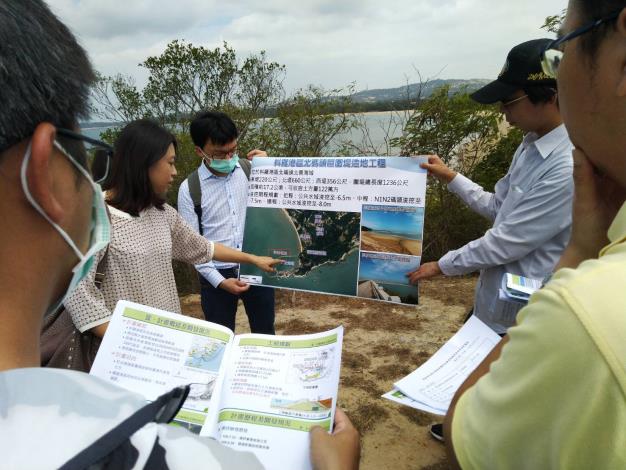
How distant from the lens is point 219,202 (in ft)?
9.97

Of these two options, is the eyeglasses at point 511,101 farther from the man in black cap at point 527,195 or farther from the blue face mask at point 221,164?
the blue face mask at point 221,164

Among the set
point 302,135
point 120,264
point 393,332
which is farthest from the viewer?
point 302,135

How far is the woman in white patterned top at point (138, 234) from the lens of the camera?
189cm

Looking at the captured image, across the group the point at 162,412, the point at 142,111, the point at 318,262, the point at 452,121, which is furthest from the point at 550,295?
the point at 142,111

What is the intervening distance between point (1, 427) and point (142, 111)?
8956 mm

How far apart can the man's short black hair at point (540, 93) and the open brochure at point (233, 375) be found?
1.61 m

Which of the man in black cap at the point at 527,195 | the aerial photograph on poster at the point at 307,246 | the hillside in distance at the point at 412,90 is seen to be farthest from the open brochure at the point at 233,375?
the hillside in distance at the point at 412,90

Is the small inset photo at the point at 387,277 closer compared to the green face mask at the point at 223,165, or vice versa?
the small inset photo at the point at 387,277

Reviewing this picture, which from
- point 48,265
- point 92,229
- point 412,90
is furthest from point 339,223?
point 412,90

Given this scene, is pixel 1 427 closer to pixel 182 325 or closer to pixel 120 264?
pixel 182 325

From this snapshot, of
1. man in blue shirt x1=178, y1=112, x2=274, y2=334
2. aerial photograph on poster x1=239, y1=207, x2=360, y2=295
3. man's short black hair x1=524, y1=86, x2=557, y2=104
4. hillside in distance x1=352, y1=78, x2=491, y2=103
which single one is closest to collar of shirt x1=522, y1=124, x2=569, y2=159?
man's short black hair x1=524, y1=86, x2=557, y2=104

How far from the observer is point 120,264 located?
6.62 feet

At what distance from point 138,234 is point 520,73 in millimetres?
2122

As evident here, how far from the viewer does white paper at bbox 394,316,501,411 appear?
4.62 ft
